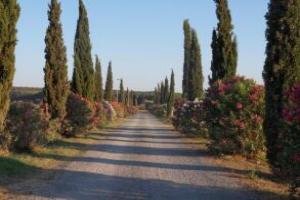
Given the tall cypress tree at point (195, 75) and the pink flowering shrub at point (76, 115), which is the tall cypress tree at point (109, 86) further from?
the pink flowering shrub at point (76, 115)

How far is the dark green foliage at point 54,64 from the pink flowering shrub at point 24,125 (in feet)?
18.9

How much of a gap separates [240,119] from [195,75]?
24000 mm

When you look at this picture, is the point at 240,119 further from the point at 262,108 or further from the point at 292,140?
the point at 292,140

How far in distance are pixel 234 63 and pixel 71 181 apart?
1563cm

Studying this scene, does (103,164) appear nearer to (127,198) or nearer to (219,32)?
(127,198)

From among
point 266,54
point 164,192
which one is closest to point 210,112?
point 266,54

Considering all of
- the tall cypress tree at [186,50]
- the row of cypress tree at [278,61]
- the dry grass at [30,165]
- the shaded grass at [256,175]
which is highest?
the tall cypress tree at [186,50]

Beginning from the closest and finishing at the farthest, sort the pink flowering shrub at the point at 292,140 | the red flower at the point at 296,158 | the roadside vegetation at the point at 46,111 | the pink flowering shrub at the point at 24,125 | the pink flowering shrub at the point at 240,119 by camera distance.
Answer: the red flower at the point at 296,158 < the pink flowering shrub at the point at 292,140 < the roadside vegetation at the point at 46,111 < the pink flowering shrub at the point at 24,125 < the pink flowering shrub at the point at 240,119

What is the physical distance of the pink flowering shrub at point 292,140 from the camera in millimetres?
10266

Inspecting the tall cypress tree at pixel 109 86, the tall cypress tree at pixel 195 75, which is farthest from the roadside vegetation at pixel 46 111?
the tall cypress tree at pixel 109 86

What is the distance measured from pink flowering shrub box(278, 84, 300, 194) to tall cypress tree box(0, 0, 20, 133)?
944cm

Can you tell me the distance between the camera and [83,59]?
3566cm

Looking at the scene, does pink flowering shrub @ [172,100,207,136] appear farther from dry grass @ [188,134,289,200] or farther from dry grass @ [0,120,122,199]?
dry grass @ [0,120,122,199]

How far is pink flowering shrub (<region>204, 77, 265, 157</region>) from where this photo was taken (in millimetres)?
19141
